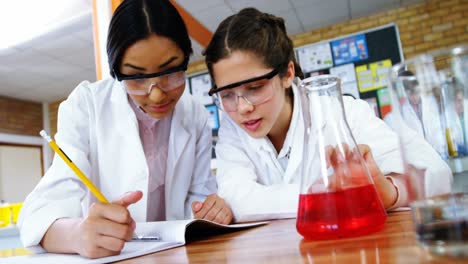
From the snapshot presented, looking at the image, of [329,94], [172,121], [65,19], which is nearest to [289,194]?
[329,94]

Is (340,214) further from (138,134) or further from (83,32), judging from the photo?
(83,32)

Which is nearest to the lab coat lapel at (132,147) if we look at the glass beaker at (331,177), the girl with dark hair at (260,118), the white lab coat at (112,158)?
the white lab coat at (112,158)

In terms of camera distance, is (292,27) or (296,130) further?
(292,27)

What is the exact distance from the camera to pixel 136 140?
1378 mm

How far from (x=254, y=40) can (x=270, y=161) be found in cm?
44

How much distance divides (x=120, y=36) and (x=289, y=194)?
0.72 m

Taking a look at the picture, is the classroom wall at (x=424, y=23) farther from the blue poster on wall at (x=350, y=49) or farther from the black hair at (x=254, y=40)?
the black hair at (x=254, y=40)

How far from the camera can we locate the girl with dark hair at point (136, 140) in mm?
1110

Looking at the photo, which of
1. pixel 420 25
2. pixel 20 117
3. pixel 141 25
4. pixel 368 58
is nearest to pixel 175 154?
pixel 141 25

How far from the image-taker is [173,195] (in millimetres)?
1488

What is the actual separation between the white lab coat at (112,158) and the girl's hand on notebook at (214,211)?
0.29 m

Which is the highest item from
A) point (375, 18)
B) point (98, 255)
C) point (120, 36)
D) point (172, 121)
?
point (375, 18)

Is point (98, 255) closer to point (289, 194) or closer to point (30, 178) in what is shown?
point (289, 194)

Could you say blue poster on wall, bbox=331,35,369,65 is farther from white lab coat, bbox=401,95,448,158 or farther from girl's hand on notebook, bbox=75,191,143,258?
white lab coat, bbox=401,95,448,158
